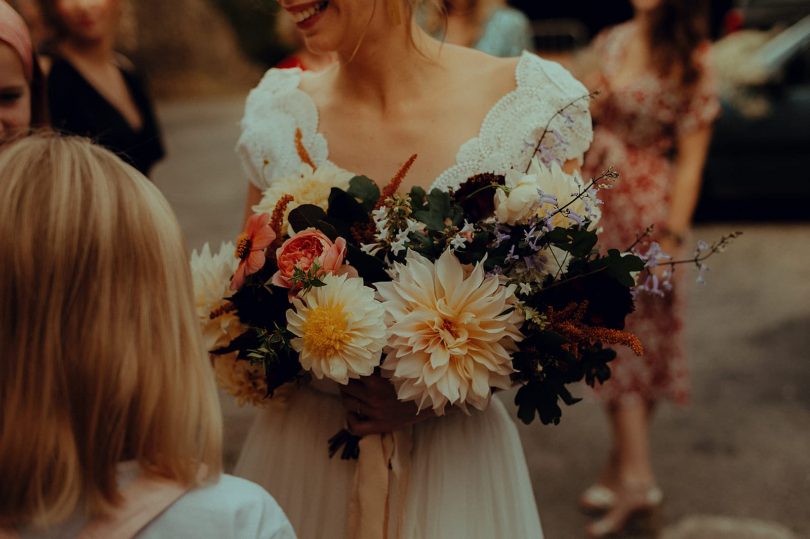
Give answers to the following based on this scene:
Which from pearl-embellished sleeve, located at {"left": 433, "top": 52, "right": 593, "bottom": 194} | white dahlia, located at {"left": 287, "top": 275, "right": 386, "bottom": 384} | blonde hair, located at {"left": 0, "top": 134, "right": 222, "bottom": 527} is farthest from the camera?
pearl-embellished sleeve, located at {"left": 433, "top": 52, "right": 593, "bottom": 194}

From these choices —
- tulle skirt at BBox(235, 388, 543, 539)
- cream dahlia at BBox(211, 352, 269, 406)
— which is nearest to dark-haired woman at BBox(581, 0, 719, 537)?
tulle skirt at BBox(235, 388, 543, 539)

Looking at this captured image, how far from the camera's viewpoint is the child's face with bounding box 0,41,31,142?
7.46ft

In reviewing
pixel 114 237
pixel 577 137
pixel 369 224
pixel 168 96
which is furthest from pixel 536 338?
pixel 168 96

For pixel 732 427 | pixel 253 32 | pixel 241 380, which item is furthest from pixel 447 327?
pixel 253 32

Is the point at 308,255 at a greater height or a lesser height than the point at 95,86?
lesser

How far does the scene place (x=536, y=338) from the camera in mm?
1815

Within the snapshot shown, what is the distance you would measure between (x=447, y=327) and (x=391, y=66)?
81 centimetres

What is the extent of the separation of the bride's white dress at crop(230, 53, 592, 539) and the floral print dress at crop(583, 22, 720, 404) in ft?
5.94

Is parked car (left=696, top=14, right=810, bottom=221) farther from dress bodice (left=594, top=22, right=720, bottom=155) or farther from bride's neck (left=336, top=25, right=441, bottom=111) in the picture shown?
bride's neck (left=336, top=25, right=441, bottom=111)

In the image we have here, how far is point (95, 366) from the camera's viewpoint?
4.50 ft

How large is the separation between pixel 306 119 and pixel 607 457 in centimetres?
277

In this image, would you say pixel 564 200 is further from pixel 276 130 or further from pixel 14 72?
pixel 14 72

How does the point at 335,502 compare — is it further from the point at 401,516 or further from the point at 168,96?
the point at 168,96

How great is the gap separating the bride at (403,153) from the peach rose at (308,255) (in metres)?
0.27
